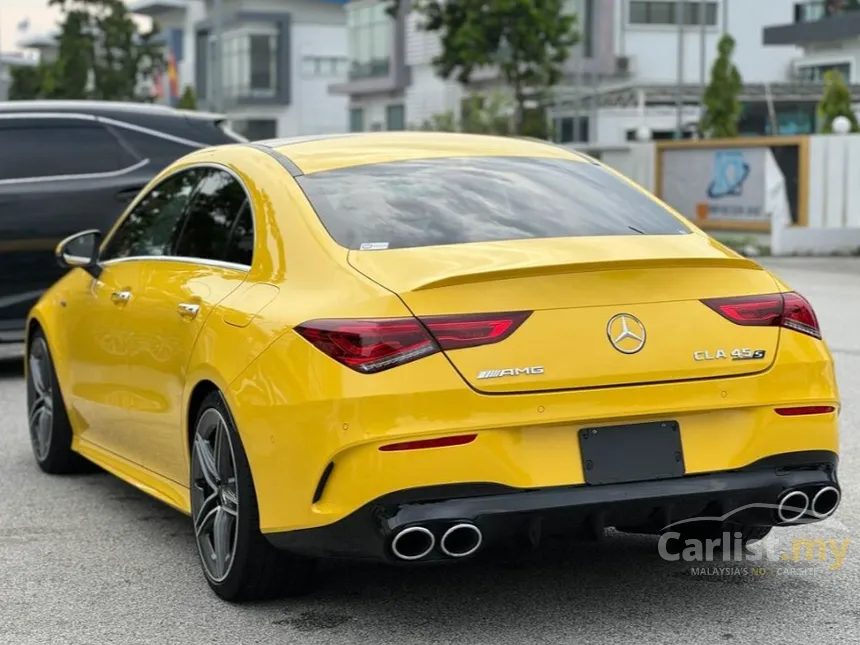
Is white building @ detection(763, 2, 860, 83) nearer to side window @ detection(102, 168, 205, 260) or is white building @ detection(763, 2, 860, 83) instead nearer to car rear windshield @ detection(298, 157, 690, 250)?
side window @ detection(102, 168, 205, 260)

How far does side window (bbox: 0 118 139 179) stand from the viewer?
468 inches

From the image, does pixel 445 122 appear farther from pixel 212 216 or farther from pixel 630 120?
pixel 212 216

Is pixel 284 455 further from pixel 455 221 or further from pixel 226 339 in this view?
pixel 455 221

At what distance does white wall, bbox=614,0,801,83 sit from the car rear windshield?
61642 mm

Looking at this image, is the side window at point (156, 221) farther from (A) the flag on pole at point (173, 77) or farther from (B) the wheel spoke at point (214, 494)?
(A) the flag on pole at point (173, 77)

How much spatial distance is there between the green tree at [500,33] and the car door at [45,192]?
103ft

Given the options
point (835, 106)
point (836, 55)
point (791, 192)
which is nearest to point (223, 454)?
point (791, 192)

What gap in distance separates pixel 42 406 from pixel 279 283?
3.20m

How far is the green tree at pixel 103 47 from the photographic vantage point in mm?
62844

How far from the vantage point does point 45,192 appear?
463 inches

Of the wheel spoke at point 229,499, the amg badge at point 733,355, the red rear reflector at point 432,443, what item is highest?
the amg badge at point 733,355

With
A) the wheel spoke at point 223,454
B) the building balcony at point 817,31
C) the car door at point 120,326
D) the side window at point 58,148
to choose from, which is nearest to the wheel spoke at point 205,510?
the wheel spoke at point 223,454

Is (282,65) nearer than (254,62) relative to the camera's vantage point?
No

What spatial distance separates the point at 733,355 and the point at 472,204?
1.05 m
